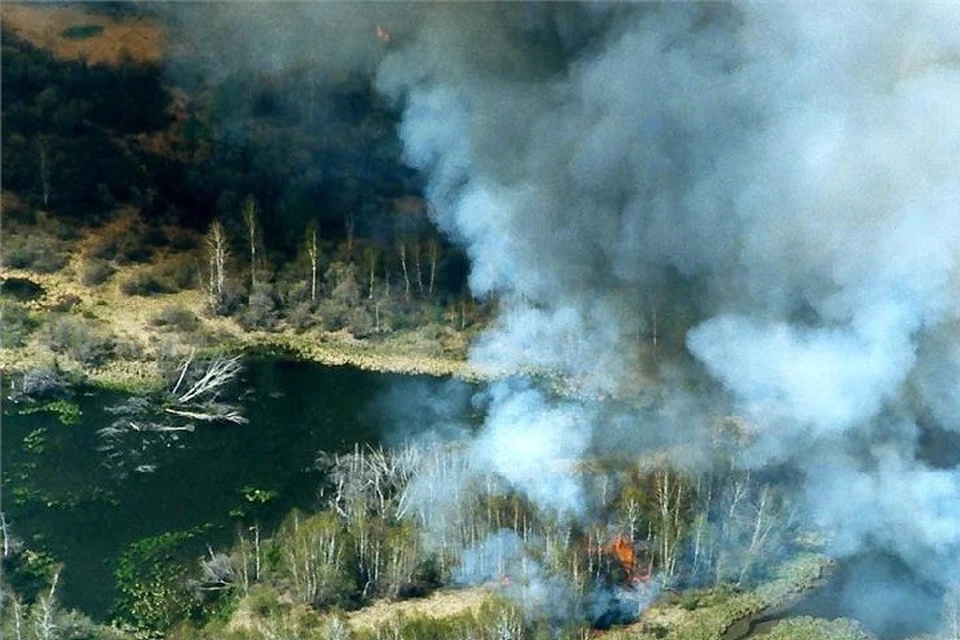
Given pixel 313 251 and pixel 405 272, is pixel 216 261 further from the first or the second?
pixel 405 272

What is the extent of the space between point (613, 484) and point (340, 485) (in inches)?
229

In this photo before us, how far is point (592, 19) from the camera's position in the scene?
32.2 m

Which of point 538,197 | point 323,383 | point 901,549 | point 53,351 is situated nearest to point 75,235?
point 53,351

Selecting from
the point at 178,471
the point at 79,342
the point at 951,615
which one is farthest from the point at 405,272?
the point at 951,615

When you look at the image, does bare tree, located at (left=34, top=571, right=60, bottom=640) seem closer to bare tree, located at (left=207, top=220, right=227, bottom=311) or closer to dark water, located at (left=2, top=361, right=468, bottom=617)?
dark water, located at (left=2, top=361, right=468, bottom=617)

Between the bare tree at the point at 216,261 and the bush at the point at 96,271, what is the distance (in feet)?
9.60

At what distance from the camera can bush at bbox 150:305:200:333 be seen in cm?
3428

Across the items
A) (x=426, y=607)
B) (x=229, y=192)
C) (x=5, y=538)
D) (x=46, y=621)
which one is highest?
(x=229, y=192)

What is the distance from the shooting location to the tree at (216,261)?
35344 millimetres

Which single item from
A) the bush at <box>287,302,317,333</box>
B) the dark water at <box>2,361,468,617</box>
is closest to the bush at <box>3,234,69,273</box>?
the dark water at <box>2,361,468,617</box>

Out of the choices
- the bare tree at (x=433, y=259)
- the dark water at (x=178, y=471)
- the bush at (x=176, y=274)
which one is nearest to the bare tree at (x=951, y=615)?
the dark water at (x=178, y=471)

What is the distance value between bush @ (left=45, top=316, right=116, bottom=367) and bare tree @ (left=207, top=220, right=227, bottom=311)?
365 cm

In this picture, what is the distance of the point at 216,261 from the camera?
3650 centimetres

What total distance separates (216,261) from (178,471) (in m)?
9.93
